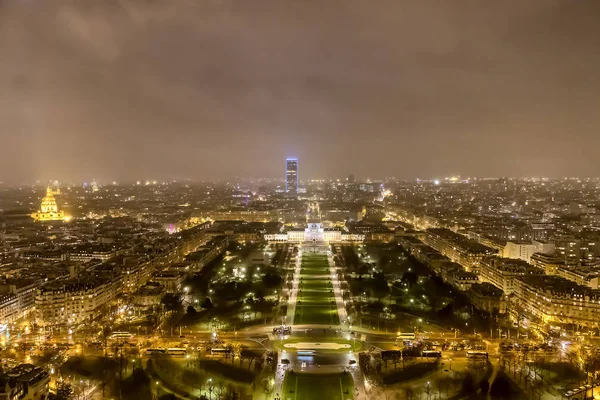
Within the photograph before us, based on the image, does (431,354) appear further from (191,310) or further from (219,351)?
(191,310)

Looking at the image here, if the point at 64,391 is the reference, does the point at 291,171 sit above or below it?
above

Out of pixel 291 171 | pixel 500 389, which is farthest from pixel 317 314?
pixel 291 171

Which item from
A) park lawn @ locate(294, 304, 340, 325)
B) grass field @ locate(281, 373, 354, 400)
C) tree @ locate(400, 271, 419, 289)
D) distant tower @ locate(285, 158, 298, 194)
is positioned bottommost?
grass field @ locate(281, 373, 354, 400)

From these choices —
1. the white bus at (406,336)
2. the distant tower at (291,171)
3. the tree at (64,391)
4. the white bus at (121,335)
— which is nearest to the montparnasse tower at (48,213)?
the white bus at (121,335)

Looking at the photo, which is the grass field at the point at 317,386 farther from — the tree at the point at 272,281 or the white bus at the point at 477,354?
the tree at the point at 272,281

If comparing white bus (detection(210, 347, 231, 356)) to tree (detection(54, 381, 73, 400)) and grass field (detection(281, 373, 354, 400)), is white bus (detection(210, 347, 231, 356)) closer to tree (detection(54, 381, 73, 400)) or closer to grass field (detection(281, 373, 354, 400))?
grass field (detection(281, 373, 354, 400))

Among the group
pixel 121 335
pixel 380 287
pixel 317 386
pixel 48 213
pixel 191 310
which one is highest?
pixel 48 213

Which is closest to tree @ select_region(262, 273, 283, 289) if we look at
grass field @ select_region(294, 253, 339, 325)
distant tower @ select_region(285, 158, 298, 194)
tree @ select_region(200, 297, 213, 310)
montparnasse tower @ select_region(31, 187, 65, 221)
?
grass field @ select_region(294, 253, 339, 325)
